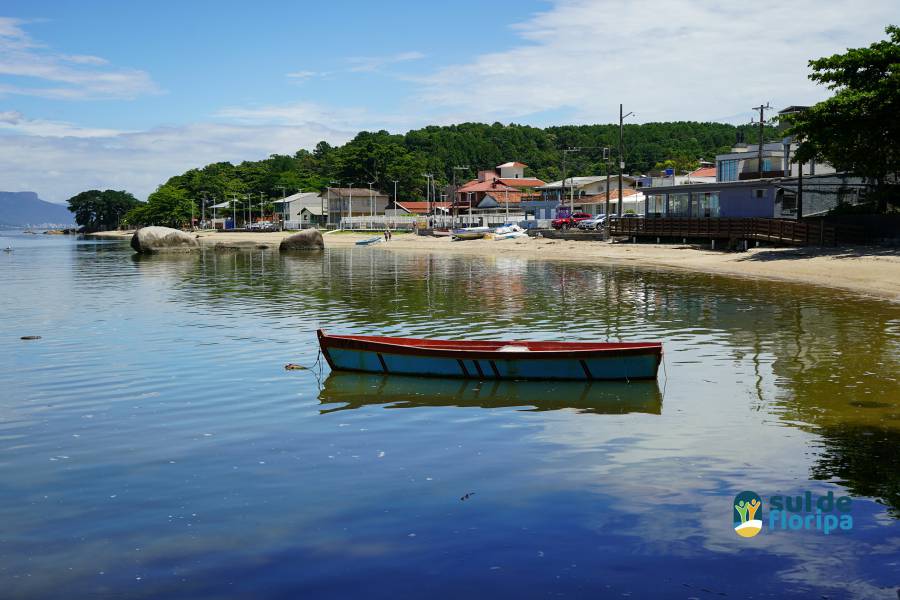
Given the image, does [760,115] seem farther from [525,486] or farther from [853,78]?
[525,486]

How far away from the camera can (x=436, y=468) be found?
532 inches

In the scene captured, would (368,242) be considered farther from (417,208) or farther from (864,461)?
(864,461)

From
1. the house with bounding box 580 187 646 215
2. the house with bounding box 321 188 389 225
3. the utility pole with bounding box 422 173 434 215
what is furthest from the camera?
the house with bounding box 321 188 389 225

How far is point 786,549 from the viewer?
10.1 meters

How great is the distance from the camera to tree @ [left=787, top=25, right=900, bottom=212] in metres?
47.9

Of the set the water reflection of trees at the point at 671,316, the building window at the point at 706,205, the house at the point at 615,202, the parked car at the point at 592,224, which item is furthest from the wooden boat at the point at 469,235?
the water reflection of trees at the point at 671,316

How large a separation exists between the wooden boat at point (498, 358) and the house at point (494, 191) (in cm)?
12178

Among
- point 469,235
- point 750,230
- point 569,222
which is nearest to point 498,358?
point 750,230

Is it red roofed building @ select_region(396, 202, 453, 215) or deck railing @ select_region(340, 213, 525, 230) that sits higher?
red roofed building @ select_region(396, 202, 453, 215)

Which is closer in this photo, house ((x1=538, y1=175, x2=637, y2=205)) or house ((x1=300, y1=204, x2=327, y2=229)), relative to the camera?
house ((x1=538, y1=175, x2=637, y2=205))

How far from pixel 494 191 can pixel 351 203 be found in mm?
31540

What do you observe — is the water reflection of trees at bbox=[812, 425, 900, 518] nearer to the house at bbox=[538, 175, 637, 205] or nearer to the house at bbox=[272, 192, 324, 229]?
the house at bbox=[538, 175, 637, 205]

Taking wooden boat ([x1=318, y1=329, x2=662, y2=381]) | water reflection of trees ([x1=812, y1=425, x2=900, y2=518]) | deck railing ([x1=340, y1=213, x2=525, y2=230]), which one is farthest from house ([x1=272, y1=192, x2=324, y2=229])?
water reflection of trees ([x1=812, y1=425, x2=900, y2=518])

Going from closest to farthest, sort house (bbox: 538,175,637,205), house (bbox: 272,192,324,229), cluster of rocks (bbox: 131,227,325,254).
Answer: cluster of rocks (bbox: 131,227,325,254)
house (bbox: 538,175,637,205)
house (bbox: 272,192,324,229)
